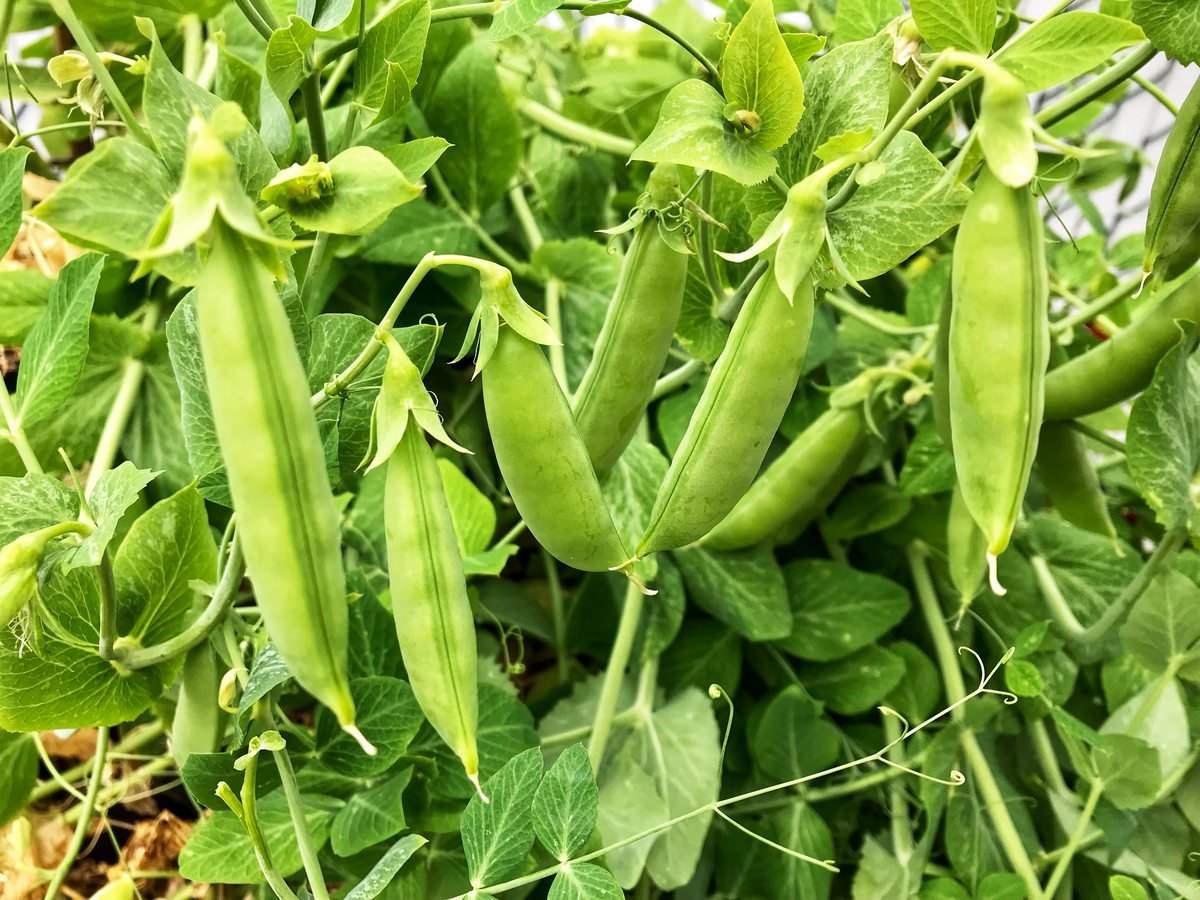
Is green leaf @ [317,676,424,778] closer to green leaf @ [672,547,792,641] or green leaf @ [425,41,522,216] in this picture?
green leaf @ [672,547,792,641]

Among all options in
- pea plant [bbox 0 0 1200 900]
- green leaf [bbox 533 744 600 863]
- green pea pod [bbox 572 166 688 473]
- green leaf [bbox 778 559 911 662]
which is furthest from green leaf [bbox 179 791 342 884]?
green leaf [bbox 778 559 911 662]

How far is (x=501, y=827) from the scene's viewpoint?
1.32ft

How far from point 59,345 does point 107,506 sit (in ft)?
0.39

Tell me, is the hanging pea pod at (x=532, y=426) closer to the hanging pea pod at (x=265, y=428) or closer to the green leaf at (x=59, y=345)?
the hanging pea pod at (x=265, y=428)

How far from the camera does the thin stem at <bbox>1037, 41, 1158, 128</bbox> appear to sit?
15.5 inches

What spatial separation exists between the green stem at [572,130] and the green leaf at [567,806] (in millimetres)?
477

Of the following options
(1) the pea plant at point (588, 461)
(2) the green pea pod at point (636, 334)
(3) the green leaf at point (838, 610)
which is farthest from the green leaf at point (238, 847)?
(3) the green leaf at point (838, 610)

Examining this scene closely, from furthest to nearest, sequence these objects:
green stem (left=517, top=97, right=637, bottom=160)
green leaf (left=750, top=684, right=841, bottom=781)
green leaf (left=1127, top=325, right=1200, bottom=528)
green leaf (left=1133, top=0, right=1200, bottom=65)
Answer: green stem (left=517, top=97, right=637, bottom=160) < green leaf (left=750, top=684, right=841, bottom=781) < green leaf (left=1127, top=325, right=1200, bottom=528) < green leaf (left=1133, top=0, right=1200, bottom=65)

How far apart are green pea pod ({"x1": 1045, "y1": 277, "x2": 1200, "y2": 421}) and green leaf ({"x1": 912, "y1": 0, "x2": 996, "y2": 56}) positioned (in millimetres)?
191

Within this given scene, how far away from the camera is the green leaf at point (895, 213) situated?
1.13 ft

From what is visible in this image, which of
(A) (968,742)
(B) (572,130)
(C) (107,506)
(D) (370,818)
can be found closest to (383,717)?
(D) (370,818)

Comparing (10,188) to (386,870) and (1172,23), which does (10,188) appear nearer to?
(386,870)

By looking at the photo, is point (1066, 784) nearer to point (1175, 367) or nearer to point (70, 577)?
point (1175, 367)

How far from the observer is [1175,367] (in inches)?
18.0
